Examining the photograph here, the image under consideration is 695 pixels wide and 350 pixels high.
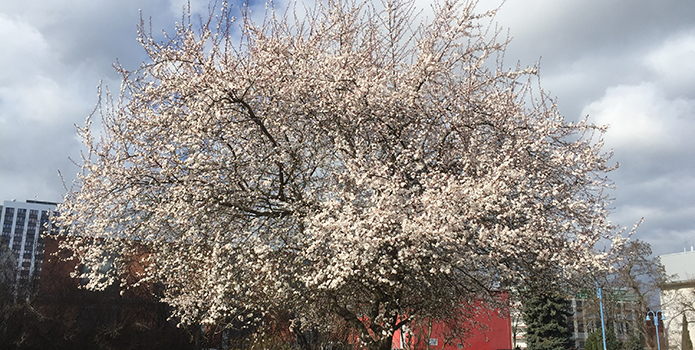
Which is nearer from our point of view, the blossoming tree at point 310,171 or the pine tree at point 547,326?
the blossoming tree at point 310,171

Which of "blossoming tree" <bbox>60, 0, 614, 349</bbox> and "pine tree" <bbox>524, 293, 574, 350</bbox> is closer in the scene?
"blossoming tree" <bbox>60, 0, 614, 349</bbox>

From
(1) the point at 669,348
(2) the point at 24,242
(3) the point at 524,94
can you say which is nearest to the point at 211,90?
(3) the point at 524,94

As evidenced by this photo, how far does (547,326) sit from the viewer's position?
38.5 metres

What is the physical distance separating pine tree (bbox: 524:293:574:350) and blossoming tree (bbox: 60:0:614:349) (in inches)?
1253

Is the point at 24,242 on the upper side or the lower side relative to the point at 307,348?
upper

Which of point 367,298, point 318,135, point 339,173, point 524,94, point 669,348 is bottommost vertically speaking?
point 669,348

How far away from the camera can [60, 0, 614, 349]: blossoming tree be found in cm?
805

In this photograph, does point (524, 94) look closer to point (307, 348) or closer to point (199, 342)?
point (307, 348)

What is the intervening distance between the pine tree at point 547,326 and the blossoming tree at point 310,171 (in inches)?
1253

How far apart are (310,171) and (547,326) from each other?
34.9m

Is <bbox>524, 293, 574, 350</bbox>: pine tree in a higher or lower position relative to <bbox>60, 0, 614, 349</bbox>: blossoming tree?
lower

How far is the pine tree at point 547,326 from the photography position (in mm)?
38156

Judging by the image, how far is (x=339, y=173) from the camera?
27.7ft

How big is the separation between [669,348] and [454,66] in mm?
36730
